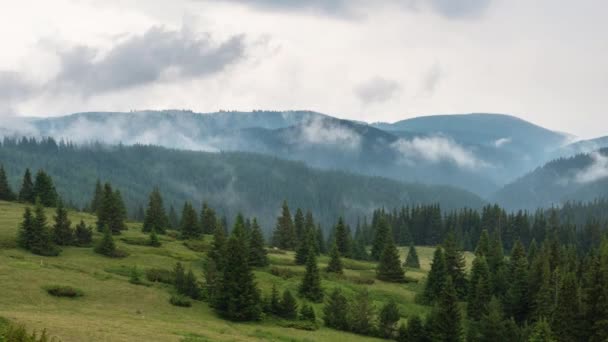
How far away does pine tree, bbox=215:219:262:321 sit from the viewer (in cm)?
5722

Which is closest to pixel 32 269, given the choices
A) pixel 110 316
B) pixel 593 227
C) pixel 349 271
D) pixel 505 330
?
pixel 110 316

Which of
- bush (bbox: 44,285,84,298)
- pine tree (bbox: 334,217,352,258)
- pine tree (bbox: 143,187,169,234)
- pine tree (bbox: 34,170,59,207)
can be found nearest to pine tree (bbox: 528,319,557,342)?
bush (bbox: 44,285,84,298)

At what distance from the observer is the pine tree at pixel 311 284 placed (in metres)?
74.8

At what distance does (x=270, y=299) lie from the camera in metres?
63.8

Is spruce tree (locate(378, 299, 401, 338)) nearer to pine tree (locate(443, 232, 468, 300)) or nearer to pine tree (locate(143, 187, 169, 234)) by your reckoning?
pine tree (locate(443, 232, 468, 300))

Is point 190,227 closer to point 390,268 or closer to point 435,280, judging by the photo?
point 390,268

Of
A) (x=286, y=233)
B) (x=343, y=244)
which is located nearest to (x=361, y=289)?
(x=343, y=244)

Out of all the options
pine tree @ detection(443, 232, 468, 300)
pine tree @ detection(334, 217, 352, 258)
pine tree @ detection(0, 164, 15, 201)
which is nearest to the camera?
pine tree @ detection(443, 232, 468, 300)

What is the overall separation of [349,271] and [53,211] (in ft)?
195

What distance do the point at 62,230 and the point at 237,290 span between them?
1351 inches

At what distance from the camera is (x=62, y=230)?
76875mm

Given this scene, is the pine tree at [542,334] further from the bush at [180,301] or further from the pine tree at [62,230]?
the pine tree at [62,230]

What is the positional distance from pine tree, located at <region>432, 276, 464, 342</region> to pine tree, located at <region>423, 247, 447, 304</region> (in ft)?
78.5

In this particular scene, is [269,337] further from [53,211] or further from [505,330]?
[53,211]
